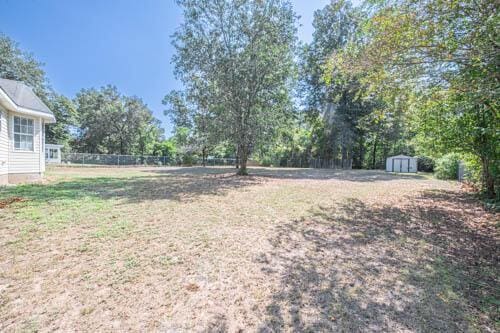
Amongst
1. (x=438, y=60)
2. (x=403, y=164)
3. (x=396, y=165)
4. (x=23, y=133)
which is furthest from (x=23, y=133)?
(x=403, y=164)

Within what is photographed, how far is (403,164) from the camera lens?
21219 mm

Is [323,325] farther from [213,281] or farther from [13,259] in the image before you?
[13,259]

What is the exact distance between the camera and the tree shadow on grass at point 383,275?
186 centimetres

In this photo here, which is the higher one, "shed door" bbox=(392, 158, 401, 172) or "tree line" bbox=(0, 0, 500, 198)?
"tree line" bbox=(0, 0, 500, 198)

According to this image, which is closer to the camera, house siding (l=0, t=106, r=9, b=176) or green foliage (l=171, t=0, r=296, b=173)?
house siding (l=0, t=106, r=9, b=176)

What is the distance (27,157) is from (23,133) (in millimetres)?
868

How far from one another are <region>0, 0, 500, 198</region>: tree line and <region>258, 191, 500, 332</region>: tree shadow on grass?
205 centimetres

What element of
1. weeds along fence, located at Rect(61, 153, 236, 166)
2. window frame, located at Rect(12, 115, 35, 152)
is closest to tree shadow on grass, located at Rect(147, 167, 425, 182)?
window frame, located at Rect(12, 115, 35, 152)

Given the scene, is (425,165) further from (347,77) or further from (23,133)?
(23,133)

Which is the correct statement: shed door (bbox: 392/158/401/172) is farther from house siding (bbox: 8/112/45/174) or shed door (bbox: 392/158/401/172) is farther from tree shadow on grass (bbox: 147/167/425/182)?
house siding (bbox: 8/112/45/174)

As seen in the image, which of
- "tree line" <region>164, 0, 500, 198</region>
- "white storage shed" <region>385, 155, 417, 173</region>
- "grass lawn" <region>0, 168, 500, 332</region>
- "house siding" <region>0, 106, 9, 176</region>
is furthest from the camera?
"white storage shed" <region>385, 155, 417, 173</region>

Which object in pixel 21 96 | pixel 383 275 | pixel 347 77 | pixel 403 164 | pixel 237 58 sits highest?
pixel 237 58

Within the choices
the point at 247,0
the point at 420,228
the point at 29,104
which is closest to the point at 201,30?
the point at 247,0

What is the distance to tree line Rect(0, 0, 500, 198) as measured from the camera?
13.5 ft
